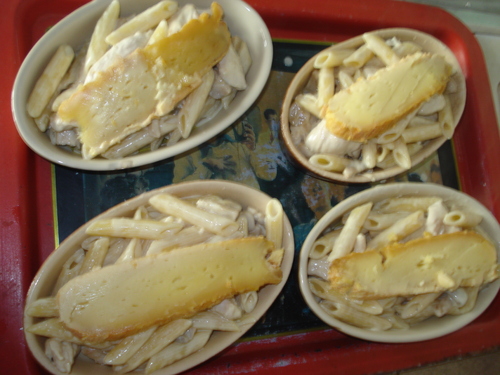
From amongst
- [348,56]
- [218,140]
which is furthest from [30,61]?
[348,56]

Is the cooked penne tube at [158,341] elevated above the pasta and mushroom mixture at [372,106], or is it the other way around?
the pasta and mushroom mixture at [372,106]

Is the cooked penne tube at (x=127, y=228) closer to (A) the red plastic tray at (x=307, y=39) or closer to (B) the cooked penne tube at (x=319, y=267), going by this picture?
(A) the red plastic tray at (x=307, y=39)

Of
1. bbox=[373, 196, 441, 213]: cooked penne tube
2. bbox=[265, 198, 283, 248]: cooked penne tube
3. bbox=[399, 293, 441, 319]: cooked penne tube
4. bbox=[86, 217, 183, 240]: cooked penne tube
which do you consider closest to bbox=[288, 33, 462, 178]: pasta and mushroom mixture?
bbox=[373, 196, 441, 213]: cooked penne tube

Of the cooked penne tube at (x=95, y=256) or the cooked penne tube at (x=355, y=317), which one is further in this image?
the cooked penne tube at (x=355, y=317)

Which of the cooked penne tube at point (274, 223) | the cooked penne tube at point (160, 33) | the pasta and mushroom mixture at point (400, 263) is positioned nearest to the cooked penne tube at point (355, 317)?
the pasta and mushroom mixture at point (400, 263)

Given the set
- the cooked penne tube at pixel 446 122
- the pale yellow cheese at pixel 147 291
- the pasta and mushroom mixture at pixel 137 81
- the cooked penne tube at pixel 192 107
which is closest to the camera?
the pale yellow cheese at pixel 147 291

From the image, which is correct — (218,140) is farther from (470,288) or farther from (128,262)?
(470,288)

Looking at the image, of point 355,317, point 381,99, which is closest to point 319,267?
point 355,317
